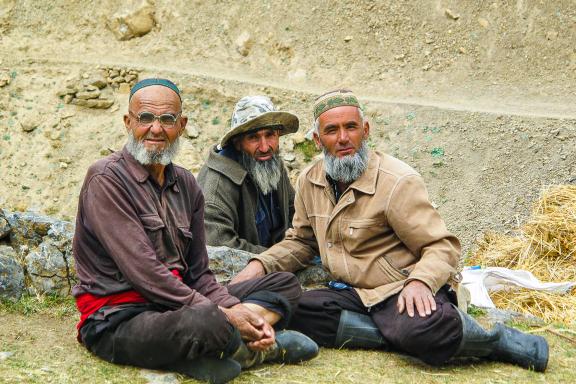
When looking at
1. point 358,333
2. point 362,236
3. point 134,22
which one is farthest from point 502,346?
point 134,22

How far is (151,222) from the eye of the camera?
3592 mm

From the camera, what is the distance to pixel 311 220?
4547 millimetres

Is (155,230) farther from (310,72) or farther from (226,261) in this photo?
(310,72)

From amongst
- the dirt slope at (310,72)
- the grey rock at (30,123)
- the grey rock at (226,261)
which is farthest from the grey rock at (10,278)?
the grey rock at (30,123)

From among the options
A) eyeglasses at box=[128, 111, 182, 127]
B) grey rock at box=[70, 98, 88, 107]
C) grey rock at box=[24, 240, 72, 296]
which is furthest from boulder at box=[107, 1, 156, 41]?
eyeglasses at box=[128, 111, 182, 127]

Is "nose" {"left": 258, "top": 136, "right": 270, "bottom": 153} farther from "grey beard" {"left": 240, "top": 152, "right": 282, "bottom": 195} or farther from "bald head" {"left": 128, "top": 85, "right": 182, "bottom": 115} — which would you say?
"bald head" {"left": 128, "top": 85, "right": 182, "bottom": 115}

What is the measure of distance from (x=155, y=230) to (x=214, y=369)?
0.72 meters

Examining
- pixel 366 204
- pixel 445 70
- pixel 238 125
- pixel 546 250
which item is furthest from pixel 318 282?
pixel 445 70

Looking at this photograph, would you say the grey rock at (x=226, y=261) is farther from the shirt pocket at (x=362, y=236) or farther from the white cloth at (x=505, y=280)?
the white cloth at (x=505, y=280)

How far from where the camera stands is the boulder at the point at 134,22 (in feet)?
56.1

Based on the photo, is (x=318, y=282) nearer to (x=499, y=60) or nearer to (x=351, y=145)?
(x=351, y=145)

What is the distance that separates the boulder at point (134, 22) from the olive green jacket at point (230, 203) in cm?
1207

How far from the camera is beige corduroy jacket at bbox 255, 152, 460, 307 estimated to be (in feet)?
13.3

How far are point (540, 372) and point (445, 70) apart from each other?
1213 centimetres
